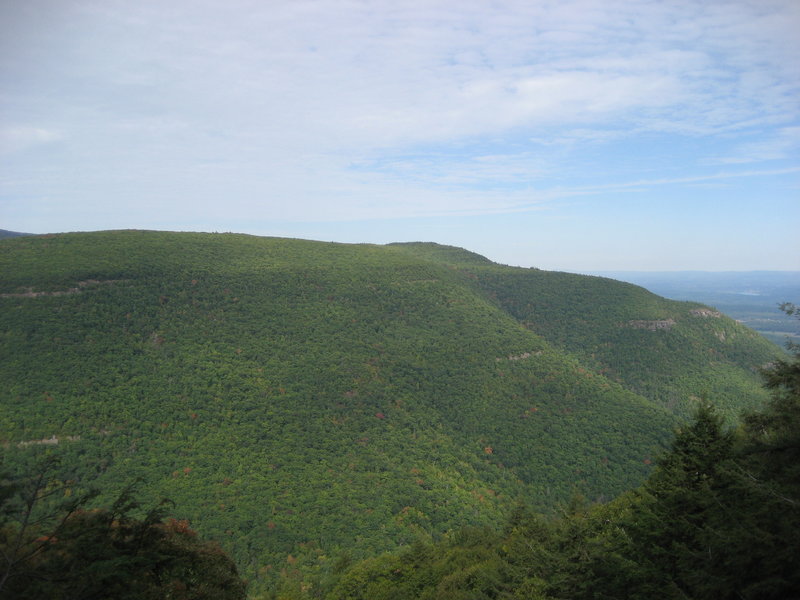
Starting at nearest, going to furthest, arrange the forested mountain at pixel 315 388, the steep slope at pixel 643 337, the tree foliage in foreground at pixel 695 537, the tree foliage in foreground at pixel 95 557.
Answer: the tree foliage in foreground at pixel 695 537, the tree foliage in foreground at pixel 95 557, the forested mountain at pixel 315 388, the steep slope at pixel 643 337

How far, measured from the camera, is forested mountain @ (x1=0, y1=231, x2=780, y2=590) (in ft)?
170

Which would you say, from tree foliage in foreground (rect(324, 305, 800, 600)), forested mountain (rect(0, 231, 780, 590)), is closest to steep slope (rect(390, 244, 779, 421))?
forested mountain (rect(0, 231, 780, 590))

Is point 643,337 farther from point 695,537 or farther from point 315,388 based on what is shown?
point 695,537

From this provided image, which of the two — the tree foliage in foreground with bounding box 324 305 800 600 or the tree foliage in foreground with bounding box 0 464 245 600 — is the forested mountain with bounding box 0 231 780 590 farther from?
the tree foliage in foreground with bounding box 324 305 800 600

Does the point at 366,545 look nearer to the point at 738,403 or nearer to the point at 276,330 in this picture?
the point at 276,330

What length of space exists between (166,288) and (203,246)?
23610 mm

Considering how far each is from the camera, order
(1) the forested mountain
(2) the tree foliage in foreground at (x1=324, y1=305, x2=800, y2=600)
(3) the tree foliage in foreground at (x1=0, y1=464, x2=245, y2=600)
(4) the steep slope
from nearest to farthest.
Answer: (2) the tree foliage in foreground at (x1=324, y1=305, x2=800, y2=600), (3) the tree foliage in foreground at (x1=0, y1=464, x2=245, y2=600), (1) the forested mountain, (4) the steep slope

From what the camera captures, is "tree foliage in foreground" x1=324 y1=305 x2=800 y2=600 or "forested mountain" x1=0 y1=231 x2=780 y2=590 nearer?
"tree foliage in foreground" x1=324 y1=305 x2=800 y2=600

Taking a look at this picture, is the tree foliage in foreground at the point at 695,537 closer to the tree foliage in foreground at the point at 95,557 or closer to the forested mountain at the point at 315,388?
the tree foliage in foreground at the point at 95,557

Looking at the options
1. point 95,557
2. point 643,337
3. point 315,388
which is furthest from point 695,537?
Answer: point 643,337

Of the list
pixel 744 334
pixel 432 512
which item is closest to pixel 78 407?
pixel 432 512

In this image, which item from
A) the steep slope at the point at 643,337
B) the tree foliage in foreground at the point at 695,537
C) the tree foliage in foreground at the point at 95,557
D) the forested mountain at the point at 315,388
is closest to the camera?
the tree foliage in foreground at the point at 695,537

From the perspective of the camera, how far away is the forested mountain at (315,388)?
51719mm

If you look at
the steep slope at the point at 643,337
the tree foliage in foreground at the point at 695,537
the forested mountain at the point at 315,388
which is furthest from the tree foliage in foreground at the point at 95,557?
the steep slope at the point at 643,337
